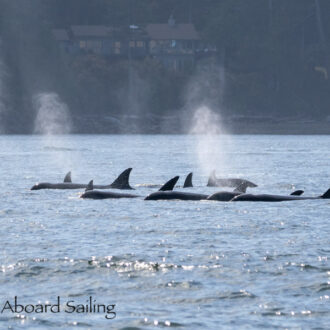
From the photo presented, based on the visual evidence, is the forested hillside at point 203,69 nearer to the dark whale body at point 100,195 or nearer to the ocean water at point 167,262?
the dark whale body at point 100,195

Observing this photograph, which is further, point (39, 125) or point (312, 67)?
point (312, 67)

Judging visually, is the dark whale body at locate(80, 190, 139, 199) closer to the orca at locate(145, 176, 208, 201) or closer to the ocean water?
the ocean water

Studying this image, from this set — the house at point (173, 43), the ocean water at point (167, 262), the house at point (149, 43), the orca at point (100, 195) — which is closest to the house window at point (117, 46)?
the house at point (149, 43)

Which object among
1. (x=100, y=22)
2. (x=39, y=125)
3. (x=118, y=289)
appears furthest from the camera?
(x=100, y=22)

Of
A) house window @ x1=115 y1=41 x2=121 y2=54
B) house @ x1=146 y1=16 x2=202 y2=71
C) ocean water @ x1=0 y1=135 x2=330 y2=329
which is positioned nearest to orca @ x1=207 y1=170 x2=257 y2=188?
ocean water @ x1=0 y1=135 x2=330 y2=329

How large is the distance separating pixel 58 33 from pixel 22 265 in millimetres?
166924

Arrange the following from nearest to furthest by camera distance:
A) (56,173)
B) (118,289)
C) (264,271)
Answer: (118,289)
(264,271)
(56,173)

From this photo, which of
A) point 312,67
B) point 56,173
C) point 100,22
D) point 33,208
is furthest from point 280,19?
point 33,208

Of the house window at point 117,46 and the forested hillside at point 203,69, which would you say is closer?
the forested hillside at point 203,69

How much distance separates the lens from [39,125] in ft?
549

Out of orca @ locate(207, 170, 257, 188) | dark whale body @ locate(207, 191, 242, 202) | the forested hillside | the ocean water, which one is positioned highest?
the forested hillside

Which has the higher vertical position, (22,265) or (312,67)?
(312,67)

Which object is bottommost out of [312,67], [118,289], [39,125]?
[118,289]

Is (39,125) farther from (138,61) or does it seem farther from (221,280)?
(221,280)
